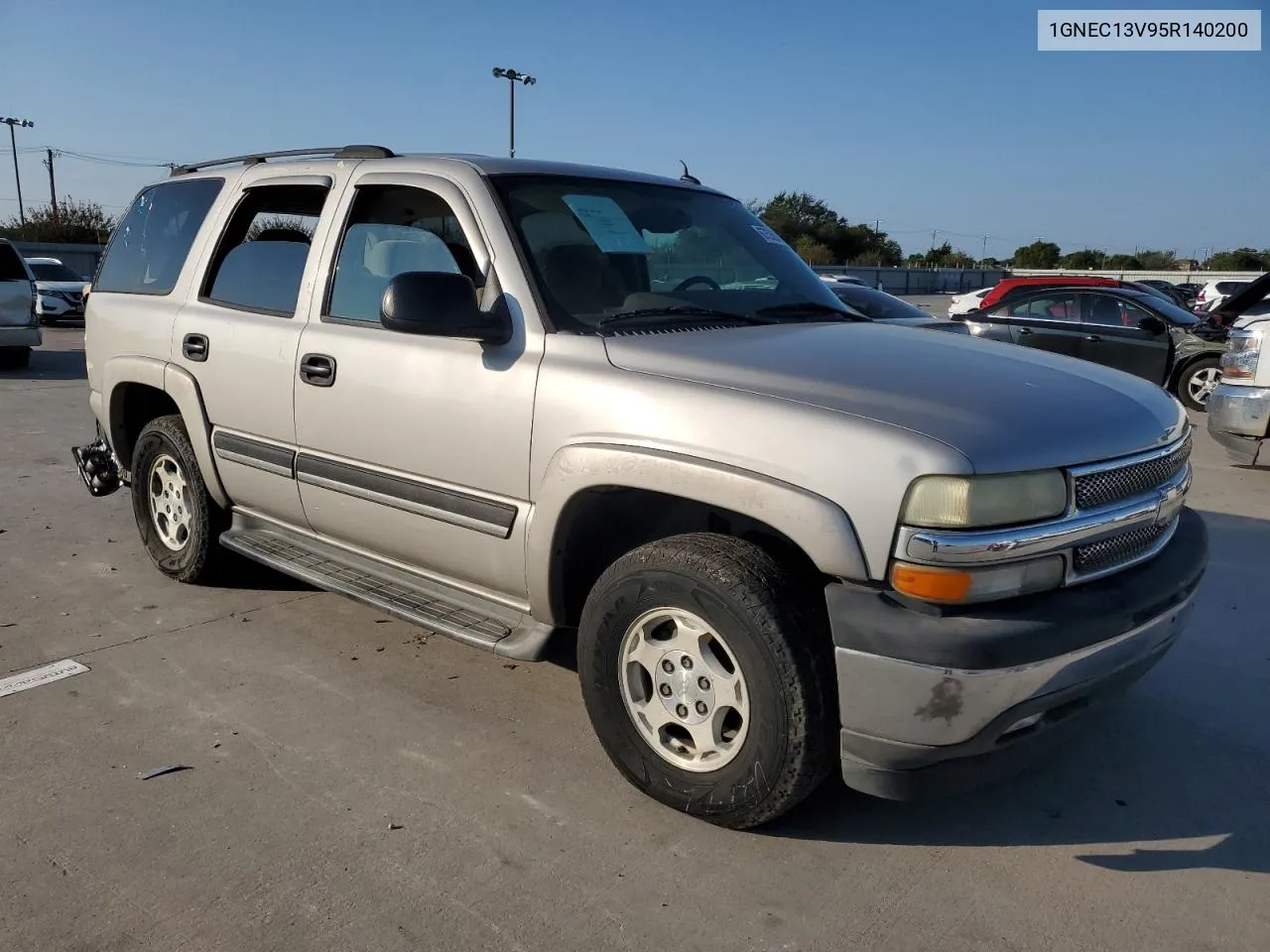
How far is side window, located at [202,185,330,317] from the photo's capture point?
4.18 m

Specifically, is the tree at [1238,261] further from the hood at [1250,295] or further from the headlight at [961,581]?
the headlight at [961,581]

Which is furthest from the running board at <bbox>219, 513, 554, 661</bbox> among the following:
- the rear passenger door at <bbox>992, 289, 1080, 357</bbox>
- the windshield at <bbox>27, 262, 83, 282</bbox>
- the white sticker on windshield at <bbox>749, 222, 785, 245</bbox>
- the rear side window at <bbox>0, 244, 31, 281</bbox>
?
the windshield at <bbox>27, 262, 83, 282</bbox>

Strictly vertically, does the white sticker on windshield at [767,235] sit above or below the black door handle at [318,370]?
above

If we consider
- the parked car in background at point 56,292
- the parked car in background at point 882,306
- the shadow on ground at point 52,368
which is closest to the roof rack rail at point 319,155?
A: the parked car in background at point 882,306

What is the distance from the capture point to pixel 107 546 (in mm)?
5754

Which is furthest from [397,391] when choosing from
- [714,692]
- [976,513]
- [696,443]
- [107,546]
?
[107,546]

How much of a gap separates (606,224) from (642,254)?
17 cm

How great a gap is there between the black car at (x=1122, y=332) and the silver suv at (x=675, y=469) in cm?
904

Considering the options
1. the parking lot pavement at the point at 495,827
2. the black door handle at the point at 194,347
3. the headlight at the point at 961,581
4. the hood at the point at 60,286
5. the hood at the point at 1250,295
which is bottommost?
the parking lot pavement at the point at 495,827

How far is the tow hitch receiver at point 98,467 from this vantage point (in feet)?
18.6

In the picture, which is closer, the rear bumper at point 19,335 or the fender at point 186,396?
the fender at point 186,396

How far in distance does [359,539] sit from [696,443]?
177 centimetres

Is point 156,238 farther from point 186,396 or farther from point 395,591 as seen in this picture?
point 395,591

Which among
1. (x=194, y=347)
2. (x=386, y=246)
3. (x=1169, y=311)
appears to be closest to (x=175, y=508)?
(x=194, y=347)
